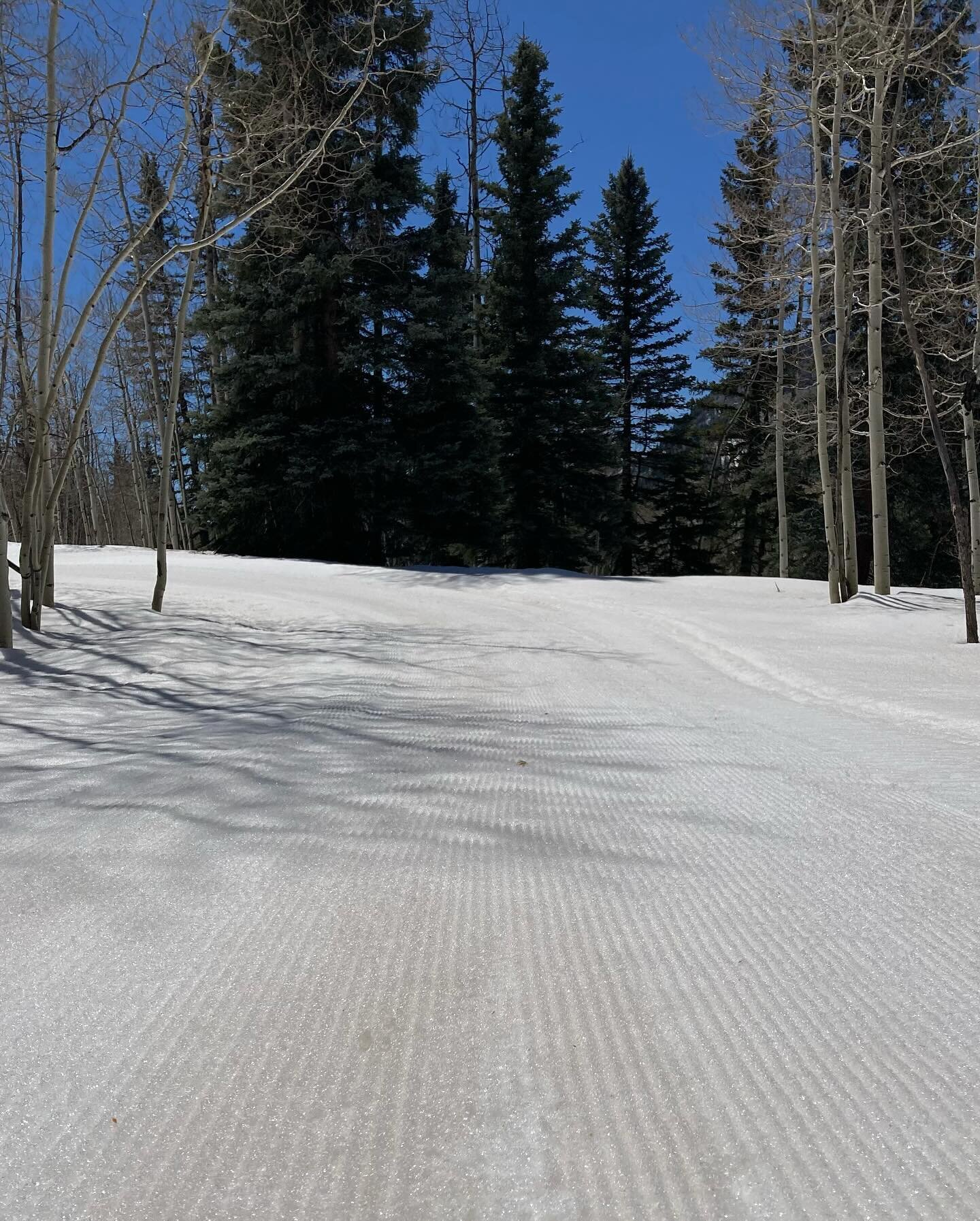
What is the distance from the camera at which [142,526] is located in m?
25.9

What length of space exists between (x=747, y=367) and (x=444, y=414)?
845 cm

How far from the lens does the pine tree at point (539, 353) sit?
64.4ft

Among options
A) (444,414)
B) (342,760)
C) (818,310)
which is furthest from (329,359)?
(342,760)

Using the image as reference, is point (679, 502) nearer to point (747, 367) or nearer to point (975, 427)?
point (747, 367)

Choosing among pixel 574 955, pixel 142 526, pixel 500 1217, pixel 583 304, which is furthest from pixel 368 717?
pixel 142 526

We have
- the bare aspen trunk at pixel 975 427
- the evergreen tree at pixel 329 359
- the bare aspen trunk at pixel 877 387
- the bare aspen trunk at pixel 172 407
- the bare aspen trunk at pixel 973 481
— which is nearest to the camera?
the bare aspen trunk at pixel 172 407

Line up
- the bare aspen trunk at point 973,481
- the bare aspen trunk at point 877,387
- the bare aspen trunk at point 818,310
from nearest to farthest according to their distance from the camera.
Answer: the bare aspen trunk at point 818,310 < the bare aspen trunk at point 877,387 < the bare aspen trunk at point 973,481

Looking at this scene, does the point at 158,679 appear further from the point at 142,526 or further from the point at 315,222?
the point at 142,526

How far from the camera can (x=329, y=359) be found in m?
16.5

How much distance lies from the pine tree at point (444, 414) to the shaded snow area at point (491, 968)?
12481mm

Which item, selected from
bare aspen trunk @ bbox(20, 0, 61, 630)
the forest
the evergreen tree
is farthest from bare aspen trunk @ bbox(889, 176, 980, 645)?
the evergreen tree

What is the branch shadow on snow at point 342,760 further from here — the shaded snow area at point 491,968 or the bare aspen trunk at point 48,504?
the bare aspen trunk at point 48,504

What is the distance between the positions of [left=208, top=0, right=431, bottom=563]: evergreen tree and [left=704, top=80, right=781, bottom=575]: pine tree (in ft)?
20.5

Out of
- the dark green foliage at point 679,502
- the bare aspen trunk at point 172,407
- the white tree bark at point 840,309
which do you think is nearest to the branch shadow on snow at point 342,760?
the bare aspen trunk at point 172,407
